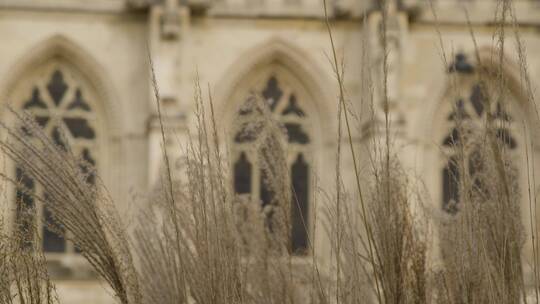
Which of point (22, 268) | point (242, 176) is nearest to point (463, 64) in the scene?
point (242, 176)

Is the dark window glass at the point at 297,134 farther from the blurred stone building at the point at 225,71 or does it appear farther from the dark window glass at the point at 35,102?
the dark window glass at the point at 35,102

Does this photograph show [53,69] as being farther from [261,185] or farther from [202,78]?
[261,185]

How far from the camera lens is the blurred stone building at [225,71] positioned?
1402 centimetres

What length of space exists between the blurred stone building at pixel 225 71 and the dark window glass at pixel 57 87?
0.5 inches

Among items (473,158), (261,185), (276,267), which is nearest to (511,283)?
(473,158)

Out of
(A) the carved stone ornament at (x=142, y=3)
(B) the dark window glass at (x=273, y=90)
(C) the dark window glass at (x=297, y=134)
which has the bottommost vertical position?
(C) the dark window glass at (x=297, y=134)

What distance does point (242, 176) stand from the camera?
14.7m

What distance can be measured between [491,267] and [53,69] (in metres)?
10.7

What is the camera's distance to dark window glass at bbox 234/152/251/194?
14.6 meters

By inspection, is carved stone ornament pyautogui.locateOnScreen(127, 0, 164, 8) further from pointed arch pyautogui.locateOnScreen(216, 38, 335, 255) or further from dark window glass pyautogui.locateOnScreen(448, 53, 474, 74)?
dark window glass pyautogui.locateOnScreen(448, 53, 474, 74)

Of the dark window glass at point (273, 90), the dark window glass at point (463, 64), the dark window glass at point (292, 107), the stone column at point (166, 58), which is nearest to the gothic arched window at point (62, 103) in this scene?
the stone column at point (166, 58)

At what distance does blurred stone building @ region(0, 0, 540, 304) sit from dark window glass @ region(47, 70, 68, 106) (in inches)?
0.5

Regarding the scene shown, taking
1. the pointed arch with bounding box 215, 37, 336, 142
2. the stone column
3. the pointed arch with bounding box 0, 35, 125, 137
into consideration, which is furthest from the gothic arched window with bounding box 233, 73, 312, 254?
the pointed arch with bounding box 0, 35, 125, 137

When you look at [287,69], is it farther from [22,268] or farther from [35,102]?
[22,268]
